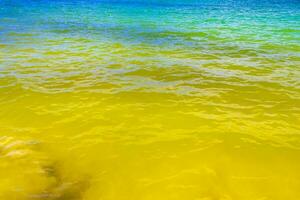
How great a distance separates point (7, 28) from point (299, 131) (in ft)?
65.5

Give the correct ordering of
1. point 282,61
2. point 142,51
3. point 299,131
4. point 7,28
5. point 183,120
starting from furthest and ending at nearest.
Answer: point 7,28 → point 142,51 → point 282,61 → point 183,120 → point 299,131

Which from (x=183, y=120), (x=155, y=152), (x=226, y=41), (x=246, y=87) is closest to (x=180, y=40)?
(x=226, y=41)

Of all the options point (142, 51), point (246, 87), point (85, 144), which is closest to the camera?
point (85, 144)

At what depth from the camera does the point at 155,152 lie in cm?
573

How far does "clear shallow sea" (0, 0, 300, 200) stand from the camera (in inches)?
190

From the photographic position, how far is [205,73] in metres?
10.7

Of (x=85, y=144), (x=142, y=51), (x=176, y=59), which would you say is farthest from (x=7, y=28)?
(x=85, y=144)

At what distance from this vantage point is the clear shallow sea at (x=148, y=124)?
4.82 meters

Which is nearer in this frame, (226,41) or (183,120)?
(183,120)

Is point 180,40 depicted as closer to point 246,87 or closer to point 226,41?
point 226,41

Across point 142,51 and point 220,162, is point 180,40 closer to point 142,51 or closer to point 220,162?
point 142,51

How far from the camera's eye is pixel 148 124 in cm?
686

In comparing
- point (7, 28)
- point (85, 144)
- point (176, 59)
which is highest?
point (7, 28)

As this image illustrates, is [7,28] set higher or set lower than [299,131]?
higher
